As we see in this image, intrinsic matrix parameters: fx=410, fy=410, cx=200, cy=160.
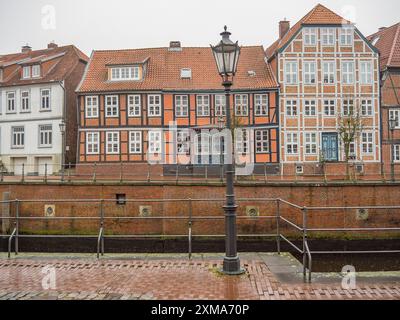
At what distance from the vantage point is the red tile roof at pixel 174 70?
30250 millimetres

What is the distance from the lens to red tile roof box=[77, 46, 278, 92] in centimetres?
3025

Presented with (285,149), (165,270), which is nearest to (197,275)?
(165,270)

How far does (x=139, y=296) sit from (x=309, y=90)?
26.2 m

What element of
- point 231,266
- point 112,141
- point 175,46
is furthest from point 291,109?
point 231,266

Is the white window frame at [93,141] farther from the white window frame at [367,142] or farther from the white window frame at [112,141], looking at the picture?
the white window frame at [367,142]

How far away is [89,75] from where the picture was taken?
31609 millimetres

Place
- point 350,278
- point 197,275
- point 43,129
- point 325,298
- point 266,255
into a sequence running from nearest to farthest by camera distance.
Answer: point 325,298, point 350,278, point 197,275, point 266,255, point 43,129

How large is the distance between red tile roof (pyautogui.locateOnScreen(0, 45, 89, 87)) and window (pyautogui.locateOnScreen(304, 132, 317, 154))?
1910cm

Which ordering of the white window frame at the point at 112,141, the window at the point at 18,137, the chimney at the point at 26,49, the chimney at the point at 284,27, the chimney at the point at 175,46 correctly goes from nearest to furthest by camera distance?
the white window frame at the point at 112,141, the window at the point at 18,137, the chimney at the point at 284,27, the chimney at the point at 175,46, the chimney at the point at 26,49

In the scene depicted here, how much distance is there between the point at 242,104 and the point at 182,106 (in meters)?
4.43

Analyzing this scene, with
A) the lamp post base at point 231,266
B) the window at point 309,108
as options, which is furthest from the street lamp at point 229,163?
the window at point 309,108

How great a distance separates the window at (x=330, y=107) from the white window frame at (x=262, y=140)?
4534 mm

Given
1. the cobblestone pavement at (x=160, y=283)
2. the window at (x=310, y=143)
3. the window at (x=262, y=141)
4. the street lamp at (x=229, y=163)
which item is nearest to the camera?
the cobblestone pavement at (x=160, y=283)

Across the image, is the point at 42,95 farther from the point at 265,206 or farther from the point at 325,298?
the point at 325,298
